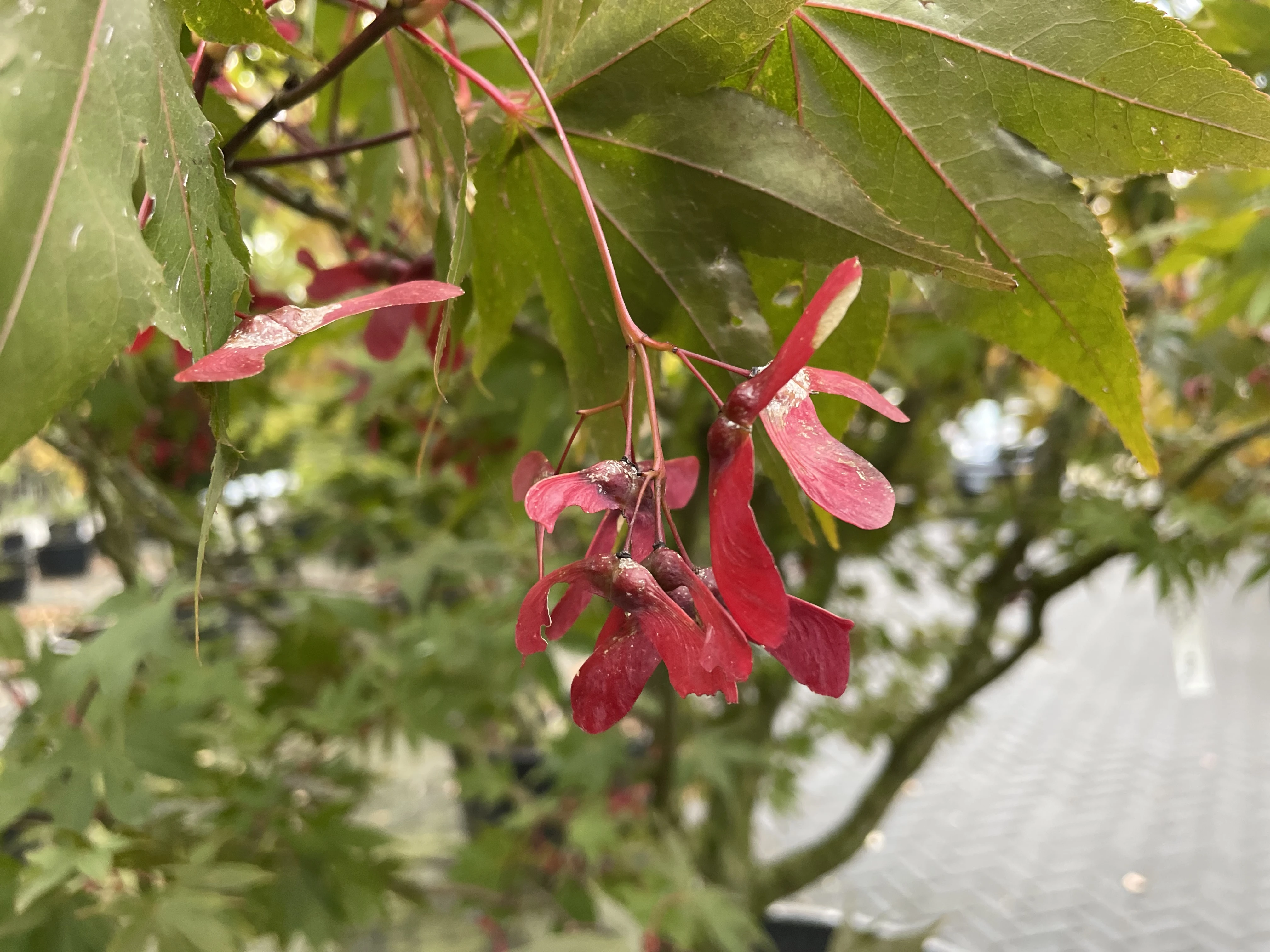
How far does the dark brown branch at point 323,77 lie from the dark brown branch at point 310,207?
121 millimetres

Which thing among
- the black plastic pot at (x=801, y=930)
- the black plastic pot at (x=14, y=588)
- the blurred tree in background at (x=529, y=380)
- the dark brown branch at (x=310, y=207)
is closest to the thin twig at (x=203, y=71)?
the blurred tree in background at (x=529, y=380)

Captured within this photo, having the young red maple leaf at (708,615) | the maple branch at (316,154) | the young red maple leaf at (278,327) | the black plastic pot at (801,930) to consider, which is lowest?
the black plastic pot at (801,930)

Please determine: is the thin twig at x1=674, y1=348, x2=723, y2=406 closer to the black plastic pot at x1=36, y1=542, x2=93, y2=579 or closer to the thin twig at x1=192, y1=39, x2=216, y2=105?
the thin twig at x1=192, y1=39, x2=216, y2=105

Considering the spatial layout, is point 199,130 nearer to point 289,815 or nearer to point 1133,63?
point 1133,63

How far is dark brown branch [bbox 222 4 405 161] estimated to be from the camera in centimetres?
22

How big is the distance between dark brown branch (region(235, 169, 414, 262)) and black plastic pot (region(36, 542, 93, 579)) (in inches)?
130

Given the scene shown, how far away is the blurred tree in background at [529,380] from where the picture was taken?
21 cm

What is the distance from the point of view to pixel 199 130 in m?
0.20

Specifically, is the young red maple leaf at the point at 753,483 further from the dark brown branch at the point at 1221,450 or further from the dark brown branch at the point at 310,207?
the dark brown branch at the point at 1221,450

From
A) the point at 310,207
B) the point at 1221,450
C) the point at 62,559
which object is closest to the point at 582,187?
the point at 310,207

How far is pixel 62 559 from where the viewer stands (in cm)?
325

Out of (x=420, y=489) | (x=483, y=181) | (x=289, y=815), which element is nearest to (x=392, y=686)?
(x=289, y=815)

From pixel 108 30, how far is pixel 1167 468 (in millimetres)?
1150

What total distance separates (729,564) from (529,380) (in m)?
0.57
